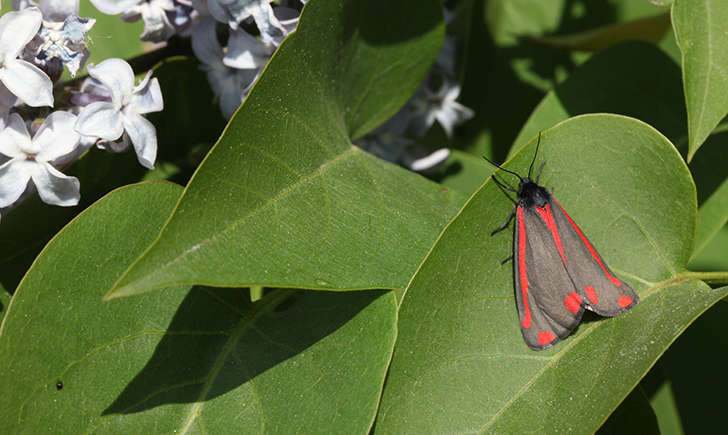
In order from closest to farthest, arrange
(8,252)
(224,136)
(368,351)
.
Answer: (224,136)
(368,351)
(8,252)

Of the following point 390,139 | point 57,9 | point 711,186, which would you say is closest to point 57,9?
point 57,9

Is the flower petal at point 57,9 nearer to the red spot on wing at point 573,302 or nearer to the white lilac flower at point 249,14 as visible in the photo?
the white lilac flower at point 249,14

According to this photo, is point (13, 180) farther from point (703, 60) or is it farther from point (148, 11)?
point (703, 60)

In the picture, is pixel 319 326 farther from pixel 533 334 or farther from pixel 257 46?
pixel 257 46

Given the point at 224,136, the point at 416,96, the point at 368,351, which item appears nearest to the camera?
the point at 224,136

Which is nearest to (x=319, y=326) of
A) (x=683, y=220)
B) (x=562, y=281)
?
(x=562, y=281)

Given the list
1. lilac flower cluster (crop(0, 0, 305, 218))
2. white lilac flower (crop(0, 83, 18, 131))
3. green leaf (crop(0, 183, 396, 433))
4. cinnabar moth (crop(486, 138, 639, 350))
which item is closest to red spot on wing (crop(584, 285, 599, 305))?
cinnabar moth (crop(486, 138, 639, 350))

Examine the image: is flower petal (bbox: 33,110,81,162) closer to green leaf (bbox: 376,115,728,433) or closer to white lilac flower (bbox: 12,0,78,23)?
white lilac flower (bbox: 12,0,78,23)
